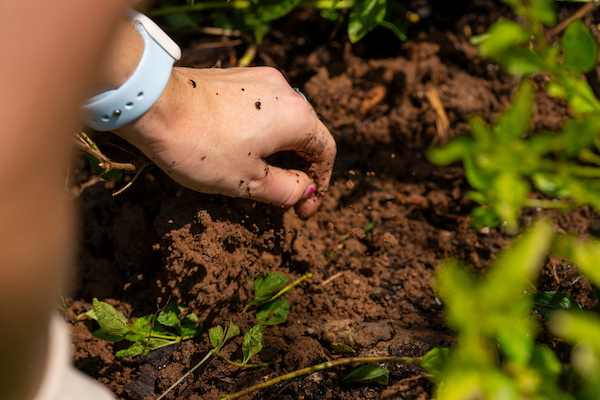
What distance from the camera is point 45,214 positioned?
69 centimetres

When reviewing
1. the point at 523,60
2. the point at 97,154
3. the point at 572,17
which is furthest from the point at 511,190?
the point at 572,17

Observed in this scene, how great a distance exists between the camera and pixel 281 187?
4.73ft

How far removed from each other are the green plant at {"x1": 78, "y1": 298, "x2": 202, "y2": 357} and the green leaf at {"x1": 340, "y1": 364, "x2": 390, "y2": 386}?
22.9 inches

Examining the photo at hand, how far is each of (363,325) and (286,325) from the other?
29cm

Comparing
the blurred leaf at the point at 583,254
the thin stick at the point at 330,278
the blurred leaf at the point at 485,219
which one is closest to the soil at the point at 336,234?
the thin stick at the point at 330,278

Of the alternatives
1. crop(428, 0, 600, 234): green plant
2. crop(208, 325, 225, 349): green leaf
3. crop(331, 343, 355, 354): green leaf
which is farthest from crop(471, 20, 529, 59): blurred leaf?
crop(208, 325, 225, 349): green leaf

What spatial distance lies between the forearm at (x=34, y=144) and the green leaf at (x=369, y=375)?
874 mm

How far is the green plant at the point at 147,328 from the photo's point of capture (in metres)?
1.36

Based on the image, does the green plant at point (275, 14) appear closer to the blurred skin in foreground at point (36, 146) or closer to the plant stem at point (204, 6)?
the plant stem at point (204, 6)

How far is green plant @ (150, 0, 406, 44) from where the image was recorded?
1.75 metres

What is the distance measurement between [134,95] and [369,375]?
41.6 inches

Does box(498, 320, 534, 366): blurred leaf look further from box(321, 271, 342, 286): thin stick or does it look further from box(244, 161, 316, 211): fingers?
box(321, 271, 342, 286): thin stick

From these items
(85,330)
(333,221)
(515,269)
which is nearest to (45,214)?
(515,269)

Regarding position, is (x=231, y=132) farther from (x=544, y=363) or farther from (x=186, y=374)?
(x=544, y=363)
